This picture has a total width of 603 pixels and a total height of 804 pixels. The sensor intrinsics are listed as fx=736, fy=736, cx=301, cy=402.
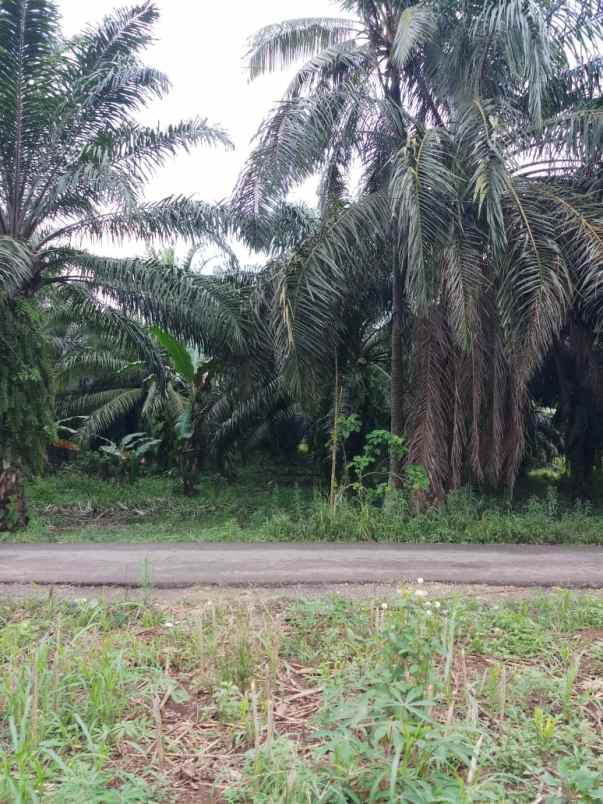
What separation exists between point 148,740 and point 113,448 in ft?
51.8

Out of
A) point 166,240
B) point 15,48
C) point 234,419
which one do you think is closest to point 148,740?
point 166,240

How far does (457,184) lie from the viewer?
→ 31.5 feet

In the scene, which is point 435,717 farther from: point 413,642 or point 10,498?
point 10,498

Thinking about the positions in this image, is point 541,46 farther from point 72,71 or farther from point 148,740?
point 148,740

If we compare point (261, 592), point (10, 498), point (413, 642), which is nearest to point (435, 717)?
point (413, 642)

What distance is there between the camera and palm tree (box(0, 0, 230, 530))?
411 inches

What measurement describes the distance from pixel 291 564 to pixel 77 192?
6844mm

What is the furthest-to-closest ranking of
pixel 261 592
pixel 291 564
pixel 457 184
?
1. pixel 457 184
2. pixel 291 564
3. pixel 261 592

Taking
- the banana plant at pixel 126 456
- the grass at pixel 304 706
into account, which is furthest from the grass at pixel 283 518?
the grass at pixel 304 706

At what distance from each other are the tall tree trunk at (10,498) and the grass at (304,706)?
664 centimetres

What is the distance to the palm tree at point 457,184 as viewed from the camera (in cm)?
927

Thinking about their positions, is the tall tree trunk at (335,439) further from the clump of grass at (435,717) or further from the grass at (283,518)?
the clump of grass at (435,717)

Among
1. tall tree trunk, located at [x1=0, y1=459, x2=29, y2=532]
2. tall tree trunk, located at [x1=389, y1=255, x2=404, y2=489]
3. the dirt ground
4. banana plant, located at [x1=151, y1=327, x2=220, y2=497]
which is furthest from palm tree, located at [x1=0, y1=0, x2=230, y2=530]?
the dirt ground

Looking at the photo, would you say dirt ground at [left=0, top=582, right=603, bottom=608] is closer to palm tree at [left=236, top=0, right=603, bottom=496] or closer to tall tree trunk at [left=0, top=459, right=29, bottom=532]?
palm tree at [left=236, top=0, right=603, bottom=496]
